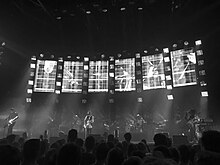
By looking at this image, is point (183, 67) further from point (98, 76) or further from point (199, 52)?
point (98, 76)

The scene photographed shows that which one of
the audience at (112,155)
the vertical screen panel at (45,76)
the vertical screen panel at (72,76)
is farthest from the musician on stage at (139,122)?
the audience at (112,155)

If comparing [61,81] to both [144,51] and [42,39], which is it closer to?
[42,39]

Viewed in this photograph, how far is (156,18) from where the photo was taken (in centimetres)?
1455

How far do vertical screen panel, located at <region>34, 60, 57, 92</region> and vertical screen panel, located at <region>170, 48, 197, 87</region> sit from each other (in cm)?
946

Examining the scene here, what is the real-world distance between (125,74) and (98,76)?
224cm

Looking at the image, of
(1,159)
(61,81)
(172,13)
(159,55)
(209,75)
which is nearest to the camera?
(1,159)

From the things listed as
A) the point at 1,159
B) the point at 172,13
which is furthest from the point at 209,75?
the point at 1,159

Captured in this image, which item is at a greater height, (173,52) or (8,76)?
(173,52)

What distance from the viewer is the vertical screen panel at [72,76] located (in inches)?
615

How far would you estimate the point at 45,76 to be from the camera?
1560cm

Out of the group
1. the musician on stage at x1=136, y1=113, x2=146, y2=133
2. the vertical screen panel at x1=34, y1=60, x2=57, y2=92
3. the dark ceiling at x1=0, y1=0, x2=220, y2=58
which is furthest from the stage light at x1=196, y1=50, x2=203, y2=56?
the vertical screen panel at x1=34, y1=60, x2=57, y2=92

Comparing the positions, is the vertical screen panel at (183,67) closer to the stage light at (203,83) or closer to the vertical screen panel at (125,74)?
the stage light at (203,83)

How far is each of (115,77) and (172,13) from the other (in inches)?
251

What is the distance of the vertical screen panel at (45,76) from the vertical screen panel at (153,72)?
736 centimetres
